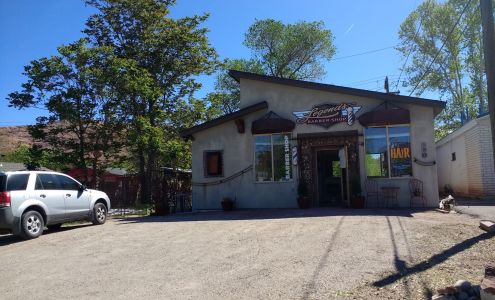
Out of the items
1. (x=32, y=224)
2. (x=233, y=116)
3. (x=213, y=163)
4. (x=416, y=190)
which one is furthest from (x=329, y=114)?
(x=32, y=224)

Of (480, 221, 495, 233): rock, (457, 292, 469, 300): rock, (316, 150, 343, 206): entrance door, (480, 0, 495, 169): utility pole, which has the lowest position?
(457, 292, 469, 300): rock

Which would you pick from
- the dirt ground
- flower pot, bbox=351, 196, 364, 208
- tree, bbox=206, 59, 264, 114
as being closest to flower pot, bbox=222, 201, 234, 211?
flower pot, bbox=351, 196, 364, 208

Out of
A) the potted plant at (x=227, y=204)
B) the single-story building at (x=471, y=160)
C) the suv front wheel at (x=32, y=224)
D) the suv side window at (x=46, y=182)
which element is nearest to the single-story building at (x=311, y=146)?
the potted plant at (x=227, y=204)

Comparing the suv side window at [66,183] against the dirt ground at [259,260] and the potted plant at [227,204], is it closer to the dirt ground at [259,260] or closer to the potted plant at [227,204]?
the dirt ground at [259,260]

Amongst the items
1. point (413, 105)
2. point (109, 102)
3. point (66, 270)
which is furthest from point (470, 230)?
point (109, 102)

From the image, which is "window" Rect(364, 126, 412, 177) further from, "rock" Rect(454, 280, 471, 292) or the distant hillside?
the distant hillside

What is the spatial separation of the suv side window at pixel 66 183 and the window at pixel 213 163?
5.85 metres

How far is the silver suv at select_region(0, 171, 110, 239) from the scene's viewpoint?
1145 centimetres

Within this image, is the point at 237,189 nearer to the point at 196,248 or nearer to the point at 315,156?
the point at 315,156

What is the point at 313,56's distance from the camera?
43.2 meters

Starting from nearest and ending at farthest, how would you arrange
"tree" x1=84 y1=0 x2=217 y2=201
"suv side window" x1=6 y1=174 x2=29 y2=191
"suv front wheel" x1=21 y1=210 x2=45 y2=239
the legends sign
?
"suv side window" x1=6 y1=174 x2=29 y2=191 < "suv front wheel" x1=21 y1=210 x2=45 y2=239 < the legends sign < "tree" x1=84 y1=0 x2=217 y2=201

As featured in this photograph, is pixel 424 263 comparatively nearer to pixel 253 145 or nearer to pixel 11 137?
pixel 253 145

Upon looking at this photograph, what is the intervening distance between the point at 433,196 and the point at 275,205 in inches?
222

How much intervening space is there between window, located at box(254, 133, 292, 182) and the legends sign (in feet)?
3.23
